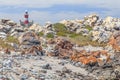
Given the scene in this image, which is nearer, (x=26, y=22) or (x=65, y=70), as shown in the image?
(x=65, y=70)

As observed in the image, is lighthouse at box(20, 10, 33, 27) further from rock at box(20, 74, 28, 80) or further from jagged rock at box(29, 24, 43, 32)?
rock at box(20, 74, 28, 80)

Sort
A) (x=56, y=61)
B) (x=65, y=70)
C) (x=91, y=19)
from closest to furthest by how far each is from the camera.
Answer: (x=65, y=70) < (x=56, y=61) < (x=91, y=19)

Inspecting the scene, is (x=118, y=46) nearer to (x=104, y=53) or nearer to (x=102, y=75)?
(x=104, y=53)

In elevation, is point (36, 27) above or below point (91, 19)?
above

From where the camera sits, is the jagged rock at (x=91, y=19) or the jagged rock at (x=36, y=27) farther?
the jagged rock at (x=91, y=19)

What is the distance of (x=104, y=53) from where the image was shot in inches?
2016

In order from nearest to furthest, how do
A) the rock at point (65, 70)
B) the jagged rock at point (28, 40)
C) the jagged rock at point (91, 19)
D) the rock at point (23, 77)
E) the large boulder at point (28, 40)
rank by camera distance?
the rock at point (23, 77), the rock at point (65, 70), the large boulder at point (28, 40), the jagged rock at point (28, 40), the jagged rock at point (91, 19)

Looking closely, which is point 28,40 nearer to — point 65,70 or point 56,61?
point 56,61

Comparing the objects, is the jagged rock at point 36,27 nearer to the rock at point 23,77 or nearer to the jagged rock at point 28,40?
the jagged rock at point 28,40

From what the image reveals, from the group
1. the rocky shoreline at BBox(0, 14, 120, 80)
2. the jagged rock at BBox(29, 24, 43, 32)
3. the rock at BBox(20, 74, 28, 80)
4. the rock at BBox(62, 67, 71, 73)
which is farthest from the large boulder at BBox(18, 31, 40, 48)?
the rock at BBox(20, 74, 28, 80)

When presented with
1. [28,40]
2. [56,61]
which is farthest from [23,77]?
[28,40]

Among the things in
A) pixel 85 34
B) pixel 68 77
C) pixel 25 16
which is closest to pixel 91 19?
pixel 85 34

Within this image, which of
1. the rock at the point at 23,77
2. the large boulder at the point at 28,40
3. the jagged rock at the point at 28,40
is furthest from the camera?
the jagged rock at the point at 28,40

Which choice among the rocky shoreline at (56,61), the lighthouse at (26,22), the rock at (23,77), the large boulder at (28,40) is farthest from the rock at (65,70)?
the lighthouse at (26,22)
